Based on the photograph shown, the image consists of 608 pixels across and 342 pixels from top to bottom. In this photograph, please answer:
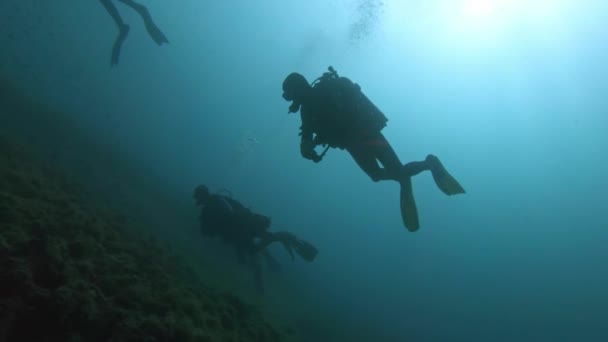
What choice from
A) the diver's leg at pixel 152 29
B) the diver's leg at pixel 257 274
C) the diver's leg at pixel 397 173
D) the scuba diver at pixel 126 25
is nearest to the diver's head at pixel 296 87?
the diver's leg at pixel 397 173

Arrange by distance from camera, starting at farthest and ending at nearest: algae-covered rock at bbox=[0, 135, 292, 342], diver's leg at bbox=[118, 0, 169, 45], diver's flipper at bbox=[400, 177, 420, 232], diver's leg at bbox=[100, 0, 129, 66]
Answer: diver's leg at bbox=[100, 0, 129, 66] < diver's leg at bbox=[118, 0, 169, 45] < diver's flipper at bbox=[400, 177, 420, 232] < algae-covered rock at bbox=[0, 135, 292, 342]

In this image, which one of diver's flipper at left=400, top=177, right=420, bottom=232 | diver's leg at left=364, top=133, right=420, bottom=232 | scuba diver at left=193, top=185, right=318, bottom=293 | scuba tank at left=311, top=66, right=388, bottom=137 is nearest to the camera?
scuba tank at left=311, top=66, right=388, bottom=137

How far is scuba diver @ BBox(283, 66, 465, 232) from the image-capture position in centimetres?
601

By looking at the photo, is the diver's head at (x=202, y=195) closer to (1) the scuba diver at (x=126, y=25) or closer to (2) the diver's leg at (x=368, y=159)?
(1) the scuba diver at (x=126, y=25)

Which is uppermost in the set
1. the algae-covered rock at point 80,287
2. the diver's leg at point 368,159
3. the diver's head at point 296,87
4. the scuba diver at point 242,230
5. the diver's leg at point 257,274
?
the diver's head at point 296,87

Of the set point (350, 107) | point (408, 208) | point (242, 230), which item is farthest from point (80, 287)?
point (242, 230)

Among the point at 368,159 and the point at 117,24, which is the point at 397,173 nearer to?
the point at 368,159

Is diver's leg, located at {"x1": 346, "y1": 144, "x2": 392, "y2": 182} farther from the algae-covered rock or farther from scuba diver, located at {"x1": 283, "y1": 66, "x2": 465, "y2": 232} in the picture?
the algae-covered rock

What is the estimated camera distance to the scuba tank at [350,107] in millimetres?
5977

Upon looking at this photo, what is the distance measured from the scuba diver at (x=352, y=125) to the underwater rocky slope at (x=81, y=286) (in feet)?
10.2

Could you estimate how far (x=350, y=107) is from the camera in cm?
598

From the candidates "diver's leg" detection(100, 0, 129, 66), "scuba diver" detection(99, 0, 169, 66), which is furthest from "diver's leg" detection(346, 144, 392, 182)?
"diver's leg" detection(100, 0, 129, 66)

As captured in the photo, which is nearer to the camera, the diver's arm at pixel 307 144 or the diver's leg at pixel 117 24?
the diver's arm at pixel 307 144

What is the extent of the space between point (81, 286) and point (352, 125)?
4295 millimetres
